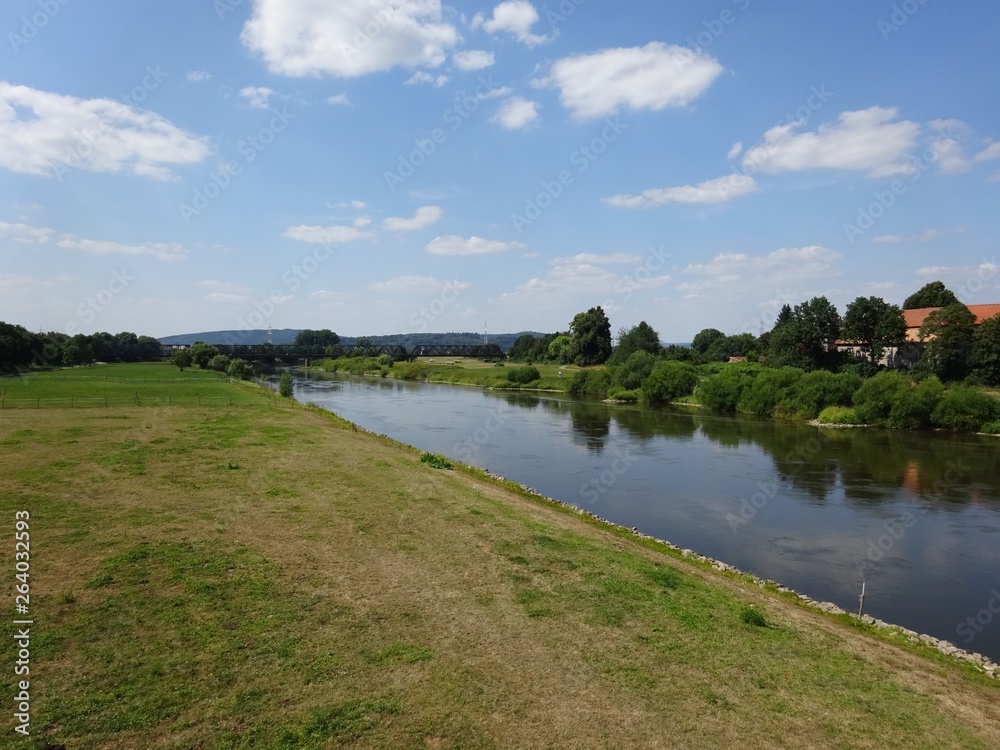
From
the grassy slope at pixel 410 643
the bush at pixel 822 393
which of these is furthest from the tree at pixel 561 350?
the grassy slope at pixel 410 643

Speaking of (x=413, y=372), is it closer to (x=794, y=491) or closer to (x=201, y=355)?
(x=201, y=355)

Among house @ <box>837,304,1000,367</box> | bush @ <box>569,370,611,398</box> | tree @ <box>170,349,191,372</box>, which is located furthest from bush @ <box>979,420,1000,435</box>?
tree @ <box>170,349,191,372</box>

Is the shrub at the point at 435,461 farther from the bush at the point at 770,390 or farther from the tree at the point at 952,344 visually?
the tree at the point at 952,344

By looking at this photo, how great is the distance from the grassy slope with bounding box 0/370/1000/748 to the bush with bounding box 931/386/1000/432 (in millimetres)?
41569

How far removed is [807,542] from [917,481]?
14.2m

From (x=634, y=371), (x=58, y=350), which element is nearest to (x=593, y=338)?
(x=634, y=371)

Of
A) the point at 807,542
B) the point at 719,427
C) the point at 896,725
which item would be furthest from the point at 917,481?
the point at 896,725

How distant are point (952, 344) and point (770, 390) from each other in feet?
55.6

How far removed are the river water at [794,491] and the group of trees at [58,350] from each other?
43.2m

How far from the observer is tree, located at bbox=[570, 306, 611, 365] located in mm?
101125

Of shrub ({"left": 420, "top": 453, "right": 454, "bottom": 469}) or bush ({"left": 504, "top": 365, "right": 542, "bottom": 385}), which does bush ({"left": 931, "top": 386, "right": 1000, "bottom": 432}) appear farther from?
bush ({"left": 504, "top": 365, "right": 542, "bottom": 385})

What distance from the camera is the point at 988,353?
168ft

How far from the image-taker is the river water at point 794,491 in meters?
17.3

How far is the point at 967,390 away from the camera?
45.6 m
